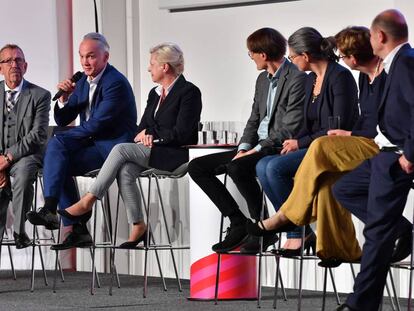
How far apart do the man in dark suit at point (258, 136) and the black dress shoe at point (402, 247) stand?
1078 mm

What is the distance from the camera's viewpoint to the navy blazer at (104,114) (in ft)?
22.0

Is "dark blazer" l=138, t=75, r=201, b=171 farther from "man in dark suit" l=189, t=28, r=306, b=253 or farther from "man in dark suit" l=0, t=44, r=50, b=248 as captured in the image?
"man in dark suit" l=0, t=44, r=50, b=248

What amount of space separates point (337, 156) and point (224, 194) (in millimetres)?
1155

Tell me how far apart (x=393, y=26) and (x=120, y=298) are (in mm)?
2515

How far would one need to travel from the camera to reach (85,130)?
6684 millimetres

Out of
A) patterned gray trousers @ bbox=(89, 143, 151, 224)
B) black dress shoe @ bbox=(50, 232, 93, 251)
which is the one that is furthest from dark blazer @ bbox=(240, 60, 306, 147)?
black dress shoe @ bbox=(50, 232, 93, 251)

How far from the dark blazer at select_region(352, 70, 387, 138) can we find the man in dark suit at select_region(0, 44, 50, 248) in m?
2.54

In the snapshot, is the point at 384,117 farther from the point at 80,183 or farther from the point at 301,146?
the point at 80,183

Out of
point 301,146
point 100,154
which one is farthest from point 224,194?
point 100,154

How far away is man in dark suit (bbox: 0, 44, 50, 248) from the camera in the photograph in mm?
7003

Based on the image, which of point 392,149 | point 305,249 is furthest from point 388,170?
point 305,249

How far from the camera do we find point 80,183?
810 centimetres

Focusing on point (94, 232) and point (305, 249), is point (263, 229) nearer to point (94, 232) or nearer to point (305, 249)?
point (305, 249)

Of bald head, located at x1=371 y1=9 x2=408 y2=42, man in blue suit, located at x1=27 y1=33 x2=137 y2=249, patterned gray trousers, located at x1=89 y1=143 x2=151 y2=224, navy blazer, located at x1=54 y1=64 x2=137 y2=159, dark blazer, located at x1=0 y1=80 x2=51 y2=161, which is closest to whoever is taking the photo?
bald head, located at x1=371 y1=9 x2=408 y2=42
